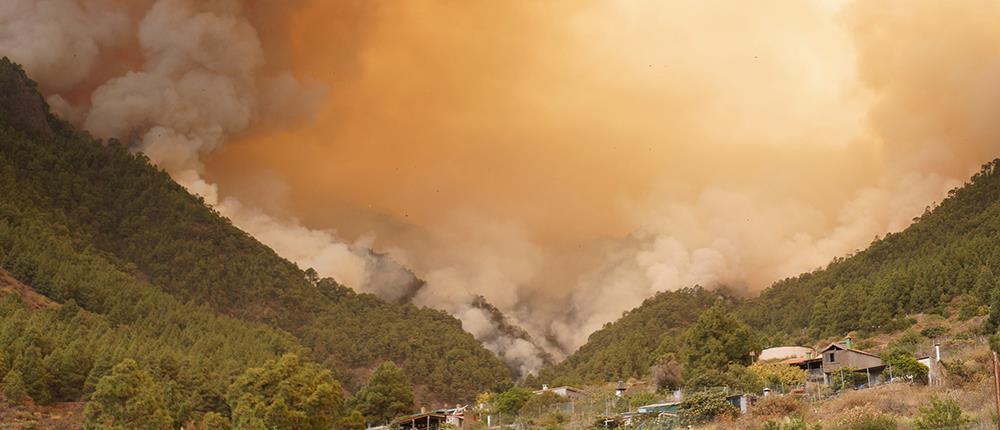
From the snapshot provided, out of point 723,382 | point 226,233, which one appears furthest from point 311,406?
point 226,233

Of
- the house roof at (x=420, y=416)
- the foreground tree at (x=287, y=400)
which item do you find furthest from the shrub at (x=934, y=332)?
the foreground tree at (x=287, y=400)

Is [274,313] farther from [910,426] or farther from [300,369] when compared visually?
[910,426]

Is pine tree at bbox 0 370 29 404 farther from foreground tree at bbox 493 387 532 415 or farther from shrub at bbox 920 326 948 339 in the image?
shrub at bbox 920 326 948 339

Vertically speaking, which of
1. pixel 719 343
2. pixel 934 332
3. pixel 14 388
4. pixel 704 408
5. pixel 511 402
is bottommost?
pixel 704 408

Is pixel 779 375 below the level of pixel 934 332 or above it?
below

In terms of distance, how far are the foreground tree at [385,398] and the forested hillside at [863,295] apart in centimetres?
1940

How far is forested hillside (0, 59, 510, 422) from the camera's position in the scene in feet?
267

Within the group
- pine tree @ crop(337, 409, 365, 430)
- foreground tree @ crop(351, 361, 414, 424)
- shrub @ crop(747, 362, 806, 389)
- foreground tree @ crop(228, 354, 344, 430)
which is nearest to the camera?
foreground tree @ crop(228, 354, 344, 430)

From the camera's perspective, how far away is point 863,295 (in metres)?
98.8

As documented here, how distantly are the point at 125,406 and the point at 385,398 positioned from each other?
2359 centimetres

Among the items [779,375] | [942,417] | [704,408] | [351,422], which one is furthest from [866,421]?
[351,422]

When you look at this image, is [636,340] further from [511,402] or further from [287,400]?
[287,400]

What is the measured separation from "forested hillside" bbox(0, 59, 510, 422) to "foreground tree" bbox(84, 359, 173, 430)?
29.4 ft

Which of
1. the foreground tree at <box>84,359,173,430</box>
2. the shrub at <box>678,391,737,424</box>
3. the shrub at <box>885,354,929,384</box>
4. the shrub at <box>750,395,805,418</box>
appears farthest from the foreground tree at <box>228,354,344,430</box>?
the shrub at <box>885,354,929,384</box>
